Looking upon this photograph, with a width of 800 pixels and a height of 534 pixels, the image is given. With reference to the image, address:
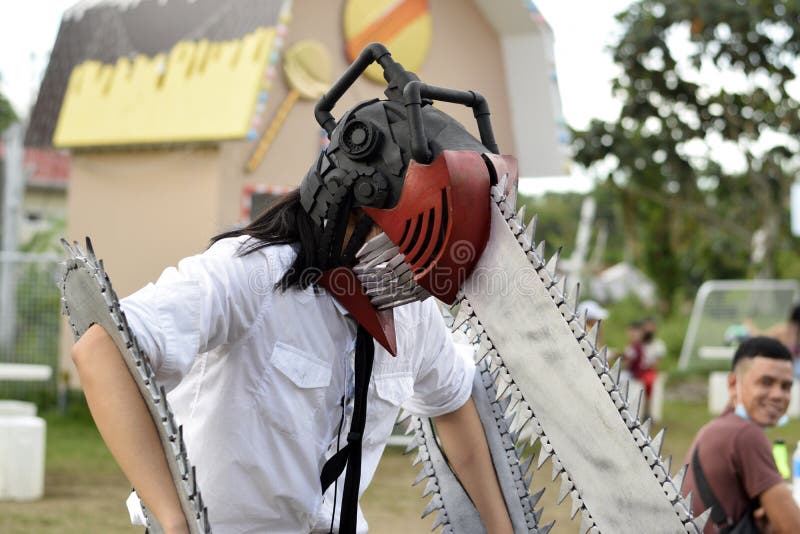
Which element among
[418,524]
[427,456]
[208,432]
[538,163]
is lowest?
[418,524]

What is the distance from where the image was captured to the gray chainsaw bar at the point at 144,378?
151 cm

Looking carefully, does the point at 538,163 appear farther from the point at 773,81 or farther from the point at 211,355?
the point at 211,355

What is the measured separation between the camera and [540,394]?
168 centimetres

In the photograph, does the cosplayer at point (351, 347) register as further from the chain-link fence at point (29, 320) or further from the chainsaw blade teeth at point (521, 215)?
the chain-link fence at point (29, 320)

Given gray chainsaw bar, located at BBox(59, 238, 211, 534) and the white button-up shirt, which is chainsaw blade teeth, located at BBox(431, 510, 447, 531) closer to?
the white button-up shirt

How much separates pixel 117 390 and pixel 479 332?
598 mm

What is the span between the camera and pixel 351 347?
1982mm

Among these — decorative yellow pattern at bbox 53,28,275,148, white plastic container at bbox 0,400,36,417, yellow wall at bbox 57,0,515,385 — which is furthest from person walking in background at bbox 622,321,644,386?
white plastic container at bbox 0,400,36,417

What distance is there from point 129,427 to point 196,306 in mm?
237

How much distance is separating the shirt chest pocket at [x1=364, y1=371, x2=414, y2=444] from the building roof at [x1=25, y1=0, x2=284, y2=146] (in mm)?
6884

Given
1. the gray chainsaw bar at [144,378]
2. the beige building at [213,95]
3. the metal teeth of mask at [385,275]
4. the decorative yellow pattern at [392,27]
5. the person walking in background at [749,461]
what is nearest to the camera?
the gray chainsaw bar at [144,378]

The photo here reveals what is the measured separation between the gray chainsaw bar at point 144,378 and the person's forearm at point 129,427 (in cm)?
1


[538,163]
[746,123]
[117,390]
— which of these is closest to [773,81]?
[746,123]

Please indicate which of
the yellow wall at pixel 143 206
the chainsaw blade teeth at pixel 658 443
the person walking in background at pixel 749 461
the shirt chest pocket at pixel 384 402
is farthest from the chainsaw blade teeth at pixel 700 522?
the yellow wall at pixel 143 206
